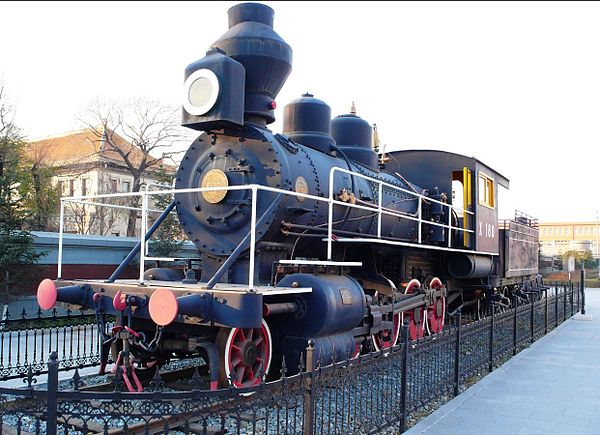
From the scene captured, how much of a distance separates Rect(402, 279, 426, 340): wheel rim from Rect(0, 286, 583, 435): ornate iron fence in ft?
4.86

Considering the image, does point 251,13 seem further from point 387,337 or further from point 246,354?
point 387,337

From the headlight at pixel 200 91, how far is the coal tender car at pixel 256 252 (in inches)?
0.6

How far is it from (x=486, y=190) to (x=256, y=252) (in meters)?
8.57

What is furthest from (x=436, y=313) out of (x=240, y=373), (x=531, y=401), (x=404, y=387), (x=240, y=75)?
(x=240, y=75)

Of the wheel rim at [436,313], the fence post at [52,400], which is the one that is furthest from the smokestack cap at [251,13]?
the wheel rim at [436,313]

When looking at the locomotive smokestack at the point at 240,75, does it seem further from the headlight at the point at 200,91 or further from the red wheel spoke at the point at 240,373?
the red wheel spoke at the point at 240,373

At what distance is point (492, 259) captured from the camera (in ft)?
48.3

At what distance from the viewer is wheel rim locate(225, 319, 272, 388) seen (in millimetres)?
6160

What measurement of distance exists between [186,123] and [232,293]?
9.31 ft

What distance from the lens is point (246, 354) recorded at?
6.31 metres

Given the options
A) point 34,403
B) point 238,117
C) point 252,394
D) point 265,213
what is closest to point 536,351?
point 265,213

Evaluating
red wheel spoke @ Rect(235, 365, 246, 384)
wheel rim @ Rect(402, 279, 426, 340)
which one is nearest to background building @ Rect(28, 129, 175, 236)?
wheel rim @ Rect(402, 279, 426, 340)

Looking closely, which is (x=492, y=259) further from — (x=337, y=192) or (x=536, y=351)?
(x=337, y=192)

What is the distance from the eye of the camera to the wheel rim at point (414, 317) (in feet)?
34.0
